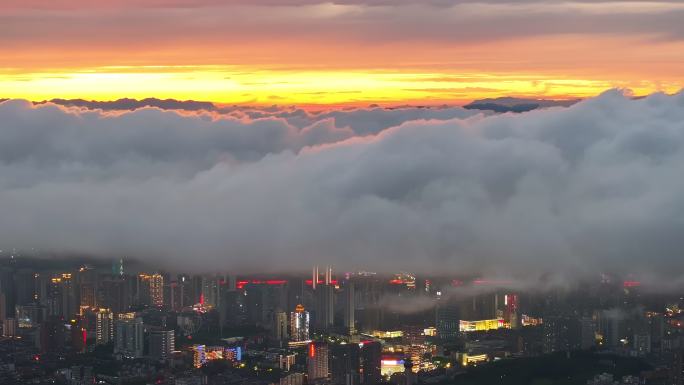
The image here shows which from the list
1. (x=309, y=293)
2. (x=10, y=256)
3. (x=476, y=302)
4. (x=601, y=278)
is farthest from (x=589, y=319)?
(x=10, y=256)

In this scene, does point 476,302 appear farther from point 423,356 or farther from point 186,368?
point 186,368

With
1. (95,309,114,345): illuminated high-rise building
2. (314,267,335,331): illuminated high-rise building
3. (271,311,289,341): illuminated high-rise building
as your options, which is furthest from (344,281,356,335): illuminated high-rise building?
(95,309,114,345): illuminated high-rise building

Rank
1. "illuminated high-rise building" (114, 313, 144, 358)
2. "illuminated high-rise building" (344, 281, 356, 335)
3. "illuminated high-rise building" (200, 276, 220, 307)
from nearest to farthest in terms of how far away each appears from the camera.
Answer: "illuminated high-rise building" (114, 313, 144, 358) < "illuminated high-rise building" (344, 281, 356, 335) < "illuminated high-rise building" (200, 276, 220, 307)

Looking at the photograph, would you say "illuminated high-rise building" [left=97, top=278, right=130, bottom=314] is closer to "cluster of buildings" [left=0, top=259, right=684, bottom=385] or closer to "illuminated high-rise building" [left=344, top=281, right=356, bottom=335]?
"cluster of buildings" [left=0, top=259, right=684, bottom=385]

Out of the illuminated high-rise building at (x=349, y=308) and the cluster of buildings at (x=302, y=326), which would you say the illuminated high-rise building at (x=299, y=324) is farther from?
the illuminated high-rise building at (x=349, y=308)

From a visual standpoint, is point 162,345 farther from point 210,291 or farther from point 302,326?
point 210,291

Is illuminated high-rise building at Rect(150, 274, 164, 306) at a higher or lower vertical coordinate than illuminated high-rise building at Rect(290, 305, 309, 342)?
higher
